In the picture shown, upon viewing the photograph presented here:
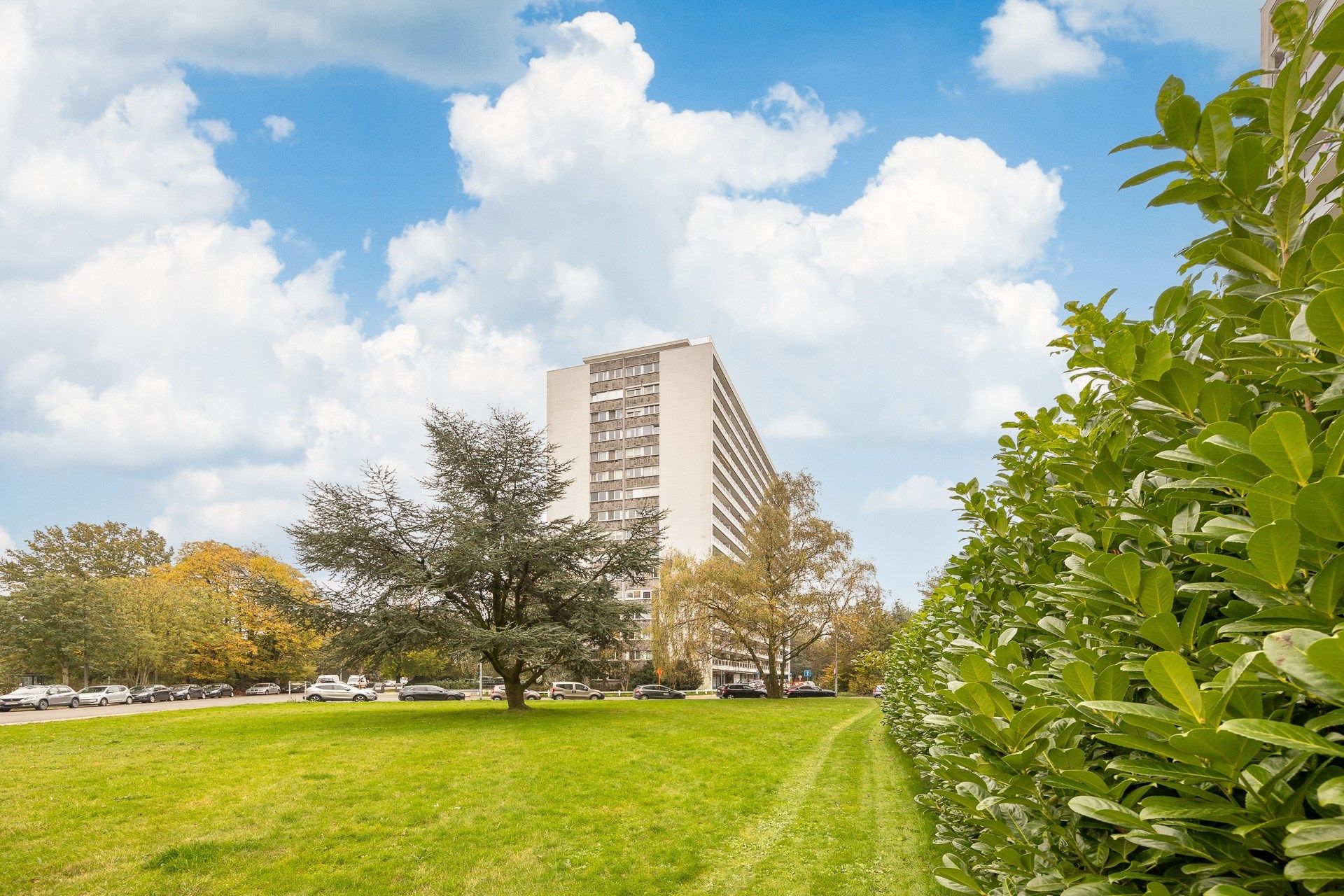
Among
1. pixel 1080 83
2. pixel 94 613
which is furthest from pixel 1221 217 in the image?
pixel 94 613

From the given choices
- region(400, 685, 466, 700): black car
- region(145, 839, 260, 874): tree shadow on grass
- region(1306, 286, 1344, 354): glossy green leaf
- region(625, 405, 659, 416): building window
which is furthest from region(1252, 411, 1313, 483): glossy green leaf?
region(625, 405, 659, 416): building window

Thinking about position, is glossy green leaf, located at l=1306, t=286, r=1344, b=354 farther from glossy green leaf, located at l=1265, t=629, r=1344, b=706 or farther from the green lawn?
the green lawn

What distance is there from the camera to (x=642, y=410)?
88438 millimetres

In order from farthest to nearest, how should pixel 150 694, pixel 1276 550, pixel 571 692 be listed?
pixel 571 692
pixel 150 694
pixel 1276 550

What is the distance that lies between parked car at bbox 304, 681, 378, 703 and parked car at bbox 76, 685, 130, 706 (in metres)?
10.1

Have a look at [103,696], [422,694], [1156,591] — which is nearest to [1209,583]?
[1156,591]

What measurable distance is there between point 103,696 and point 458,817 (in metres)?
44.0

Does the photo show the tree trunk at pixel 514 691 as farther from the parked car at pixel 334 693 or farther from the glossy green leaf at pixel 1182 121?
the glossy green leaf at pixel 1182 121

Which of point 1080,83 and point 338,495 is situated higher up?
point 1080,83

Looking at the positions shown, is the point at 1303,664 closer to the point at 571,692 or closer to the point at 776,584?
the point at 776,584

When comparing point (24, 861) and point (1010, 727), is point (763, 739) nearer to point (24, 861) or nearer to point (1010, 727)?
point (24, 861)

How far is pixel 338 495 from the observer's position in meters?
24.2

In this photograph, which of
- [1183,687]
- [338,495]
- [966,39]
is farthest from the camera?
[338,495]

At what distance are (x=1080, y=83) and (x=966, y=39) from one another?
7.96ft
